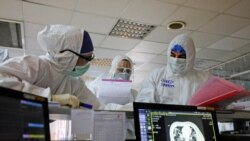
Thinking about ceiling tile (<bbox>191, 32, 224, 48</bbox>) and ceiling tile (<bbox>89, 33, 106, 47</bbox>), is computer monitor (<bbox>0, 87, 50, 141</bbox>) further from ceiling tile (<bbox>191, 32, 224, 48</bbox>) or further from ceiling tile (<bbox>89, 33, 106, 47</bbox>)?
ceiling tile (<bbox>191, 32, 224, 48</bbox>)

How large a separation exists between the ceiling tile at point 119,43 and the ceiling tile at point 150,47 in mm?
125

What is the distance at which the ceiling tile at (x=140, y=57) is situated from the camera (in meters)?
4.69

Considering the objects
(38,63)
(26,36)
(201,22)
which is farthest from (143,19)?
(38,63)

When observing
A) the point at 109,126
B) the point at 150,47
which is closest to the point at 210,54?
the point at 150,47

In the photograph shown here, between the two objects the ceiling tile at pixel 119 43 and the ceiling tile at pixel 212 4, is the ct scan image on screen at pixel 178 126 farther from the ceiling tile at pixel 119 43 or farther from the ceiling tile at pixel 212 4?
the ceiling tile at pixel 119 43

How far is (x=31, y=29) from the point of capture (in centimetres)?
348

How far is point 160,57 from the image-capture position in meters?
4.93

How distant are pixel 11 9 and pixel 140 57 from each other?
262 centimetres

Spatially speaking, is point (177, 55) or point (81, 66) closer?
point (81, 66)

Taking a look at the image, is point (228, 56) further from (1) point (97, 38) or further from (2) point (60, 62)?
(2) point (60, 62)

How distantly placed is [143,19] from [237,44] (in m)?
2.01

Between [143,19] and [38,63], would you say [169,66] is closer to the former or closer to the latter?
[38,63]

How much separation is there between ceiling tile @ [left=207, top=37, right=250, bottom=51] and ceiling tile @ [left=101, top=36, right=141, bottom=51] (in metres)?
1.42

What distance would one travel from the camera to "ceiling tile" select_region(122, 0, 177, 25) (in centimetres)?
293
